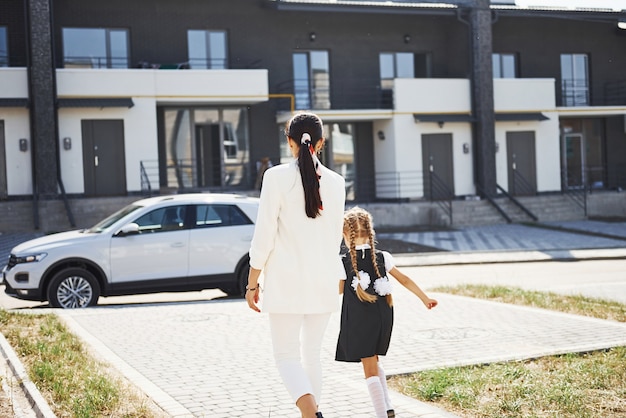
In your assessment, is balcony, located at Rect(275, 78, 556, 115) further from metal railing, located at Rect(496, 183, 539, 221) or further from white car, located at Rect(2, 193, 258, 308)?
white car, located at Rect(2, 193, 258, 308)

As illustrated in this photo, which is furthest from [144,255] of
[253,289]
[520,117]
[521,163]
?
[521,163]

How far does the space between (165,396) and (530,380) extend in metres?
2.87

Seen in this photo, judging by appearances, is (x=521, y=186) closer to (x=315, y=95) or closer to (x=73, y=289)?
(x=315, y=95)

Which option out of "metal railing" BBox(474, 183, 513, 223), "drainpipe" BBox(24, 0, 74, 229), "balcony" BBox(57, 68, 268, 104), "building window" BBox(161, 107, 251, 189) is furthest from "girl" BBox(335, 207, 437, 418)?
"metal railing" BBox(474, 183, 513, 223)

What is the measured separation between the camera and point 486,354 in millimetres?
8094

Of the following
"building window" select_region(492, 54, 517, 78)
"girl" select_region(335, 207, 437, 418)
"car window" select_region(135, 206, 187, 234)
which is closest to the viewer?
"girl" select_region(335, 207, 437, 418)

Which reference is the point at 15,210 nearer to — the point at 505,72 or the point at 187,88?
the point at 187,88

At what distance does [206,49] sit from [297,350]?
25.8 meters

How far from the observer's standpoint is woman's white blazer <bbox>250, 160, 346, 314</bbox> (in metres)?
5.02

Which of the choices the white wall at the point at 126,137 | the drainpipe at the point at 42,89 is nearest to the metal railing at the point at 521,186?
the white wall at the point at 126,137

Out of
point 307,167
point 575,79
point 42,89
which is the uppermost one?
point 575,79

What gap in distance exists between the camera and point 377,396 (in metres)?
5.59

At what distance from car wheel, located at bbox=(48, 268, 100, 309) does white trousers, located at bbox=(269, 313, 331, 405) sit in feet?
27.0

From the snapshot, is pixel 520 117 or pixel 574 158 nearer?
pixel 520 117
